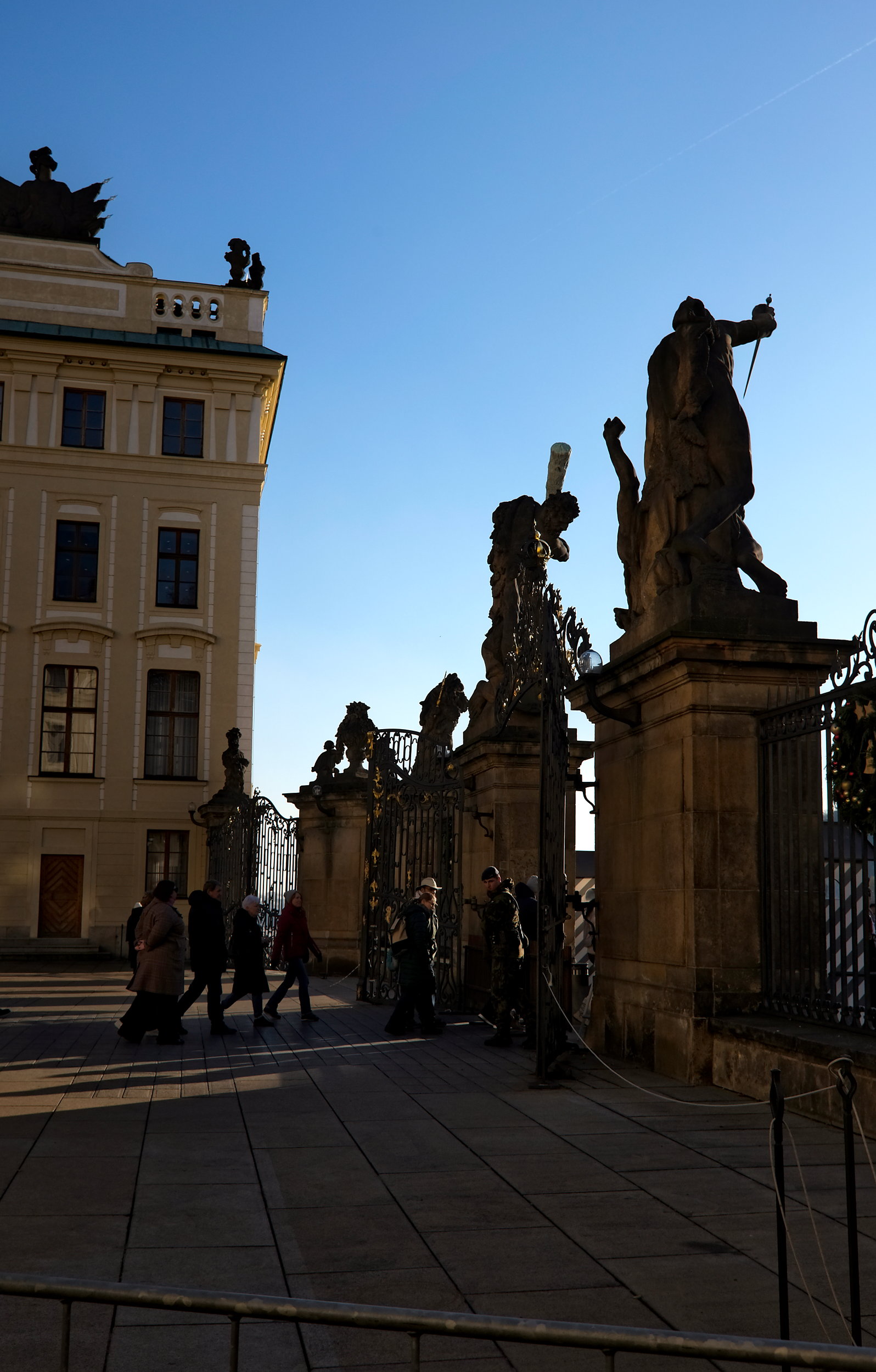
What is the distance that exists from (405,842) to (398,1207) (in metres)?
11.0

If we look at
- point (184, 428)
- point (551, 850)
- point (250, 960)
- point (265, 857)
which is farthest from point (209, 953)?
point (184, 428)

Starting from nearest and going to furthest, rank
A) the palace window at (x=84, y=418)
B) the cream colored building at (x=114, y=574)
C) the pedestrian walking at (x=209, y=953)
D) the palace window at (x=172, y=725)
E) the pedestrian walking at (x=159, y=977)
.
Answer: the pedestrian walking at (x=159, y=977) → the pedestrian walking at (x=209, y=953) → the cream colored building at (x=114, y=574) → the palace window at (x=172, y=725) → the palace window at (x=84, y=418)

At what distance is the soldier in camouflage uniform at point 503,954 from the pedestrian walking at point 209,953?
3.03m

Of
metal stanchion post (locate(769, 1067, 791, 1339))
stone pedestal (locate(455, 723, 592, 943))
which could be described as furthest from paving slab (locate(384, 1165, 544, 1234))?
stone pedestal (locate(455, 723, 592, 943))

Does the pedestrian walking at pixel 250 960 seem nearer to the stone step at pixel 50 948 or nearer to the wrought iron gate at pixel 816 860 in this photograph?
the wrought iron gate at pixel 816 860

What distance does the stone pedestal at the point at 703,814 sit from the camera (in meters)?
9.00

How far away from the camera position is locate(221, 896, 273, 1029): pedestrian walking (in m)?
14.2

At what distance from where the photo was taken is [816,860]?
878 cm

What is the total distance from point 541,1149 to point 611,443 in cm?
643

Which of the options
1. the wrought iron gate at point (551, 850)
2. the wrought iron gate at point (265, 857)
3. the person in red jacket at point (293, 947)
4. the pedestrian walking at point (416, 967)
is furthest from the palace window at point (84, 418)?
the wrought iron gate at point (551, 850)

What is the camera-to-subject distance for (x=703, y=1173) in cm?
625

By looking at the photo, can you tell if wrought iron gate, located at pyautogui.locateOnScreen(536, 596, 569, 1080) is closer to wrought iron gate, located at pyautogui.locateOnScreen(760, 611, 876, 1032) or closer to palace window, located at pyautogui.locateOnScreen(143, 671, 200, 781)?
wrought iron gate, located at pyautogui.locateOnScreen(760, 611, 876, 1032)

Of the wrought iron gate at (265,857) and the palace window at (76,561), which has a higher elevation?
the palace window at (76,561)

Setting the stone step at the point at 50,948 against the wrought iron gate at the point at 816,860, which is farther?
the stone step at the point at 50,948
